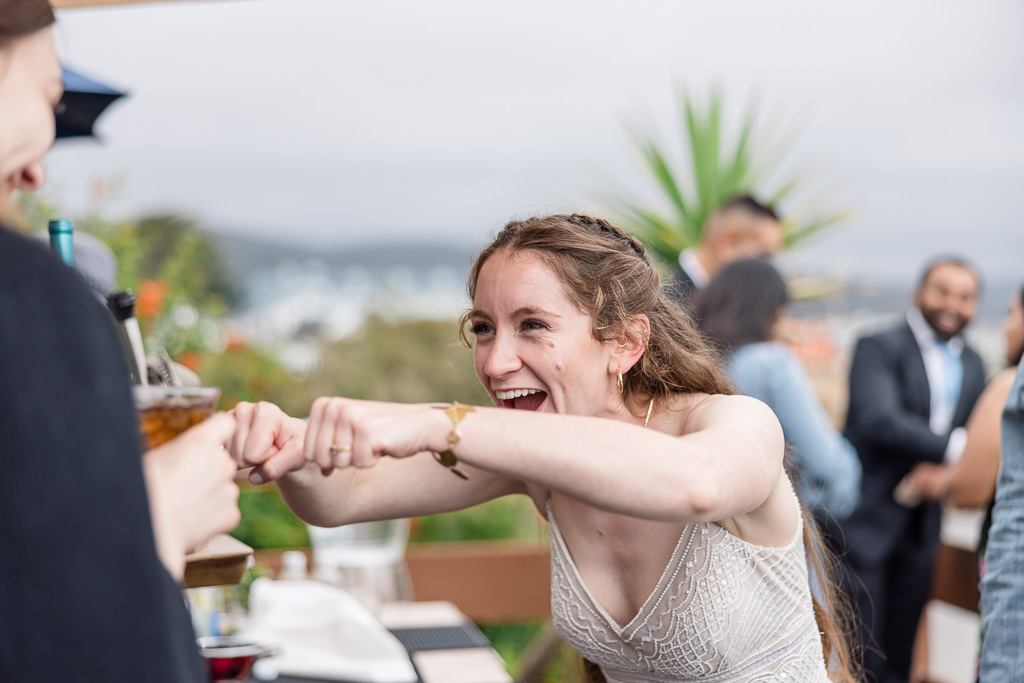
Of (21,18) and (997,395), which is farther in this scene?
(997,395)

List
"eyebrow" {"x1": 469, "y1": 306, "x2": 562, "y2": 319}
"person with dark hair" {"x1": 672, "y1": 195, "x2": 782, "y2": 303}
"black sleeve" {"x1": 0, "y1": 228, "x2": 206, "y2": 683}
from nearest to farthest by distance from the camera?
1. "black sleeve" {"x1": 0, "y1": 228, "x2": 206, "y2": 683}
2. "eyebrow" {"x1": 469, "y1": 306, "x2": 562, "y2": 319}
3. "person with dark hair" {"x1": 672, "y1": 195, "x2": 782, "y2": 303}

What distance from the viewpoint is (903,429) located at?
3.67 meters

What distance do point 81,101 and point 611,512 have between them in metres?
1.87

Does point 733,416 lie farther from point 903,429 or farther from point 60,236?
point 903,429

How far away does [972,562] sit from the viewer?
3.58 m

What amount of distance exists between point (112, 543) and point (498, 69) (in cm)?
1064

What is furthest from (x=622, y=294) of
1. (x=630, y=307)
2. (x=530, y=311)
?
(x=530, y=311)

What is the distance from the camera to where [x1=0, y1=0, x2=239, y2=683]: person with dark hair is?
60cm

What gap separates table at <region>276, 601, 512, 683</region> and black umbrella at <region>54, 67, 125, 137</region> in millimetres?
1540

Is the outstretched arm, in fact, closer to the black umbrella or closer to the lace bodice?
the lace bodice

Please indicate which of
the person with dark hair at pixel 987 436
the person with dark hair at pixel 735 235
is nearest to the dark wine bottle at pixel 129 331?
the person with dark hair at pixel 987 436

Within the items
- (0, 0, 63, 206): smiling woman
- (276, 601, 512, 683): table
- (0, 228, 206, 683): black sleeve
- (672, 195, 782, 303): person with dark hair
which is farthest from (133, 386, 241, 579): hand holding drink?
(672, 195, 782, 303): person with dark hair

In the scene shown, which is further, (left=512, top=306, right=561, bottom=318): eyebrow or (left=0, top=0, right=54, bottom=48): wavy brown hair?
(left=512, top=306, right=561, bottom=318): eyebrow

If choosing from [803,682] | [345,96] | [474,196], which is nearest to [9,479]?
[803,682]
